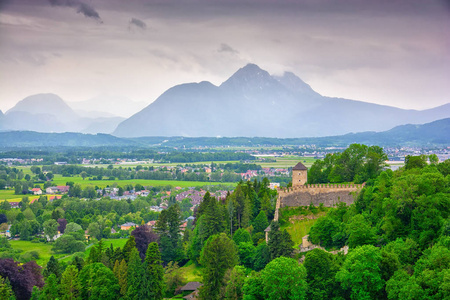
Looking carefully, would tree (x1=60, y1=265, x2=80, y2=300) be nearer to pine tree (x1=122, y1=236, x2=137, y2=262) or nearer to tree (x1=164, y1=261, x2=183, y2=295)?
pine tree (x1=122, y1=236, x2=137, y2=262)

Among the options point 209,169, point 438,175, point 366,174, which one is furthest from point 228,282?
point 209,169

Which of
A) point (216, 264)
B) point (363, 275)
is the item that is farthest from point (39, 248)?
point (363, 275)

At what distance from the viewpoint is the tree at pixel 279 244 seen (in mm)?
38500

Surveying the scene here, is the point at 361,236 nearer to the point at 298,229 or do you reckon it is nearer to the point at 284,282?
the point at 284,282

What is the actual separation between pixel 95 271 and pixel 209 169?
120698 millimetres

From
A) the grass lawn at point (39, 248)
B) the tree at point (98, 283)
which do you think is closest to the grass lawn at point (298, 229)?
the tree at point (98, 283)

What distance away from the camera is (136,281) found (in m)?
37.9

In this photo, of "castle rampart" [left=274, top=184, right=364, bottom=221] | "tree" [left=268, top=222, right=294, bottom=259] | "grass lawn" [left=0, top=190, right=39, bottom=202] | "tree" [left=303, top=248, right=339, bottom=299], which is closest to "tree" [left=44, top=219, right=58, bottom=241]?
"grass lawn" [left=0, top=190, right=39, bottom=202]

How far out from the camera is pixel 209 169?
160 metres

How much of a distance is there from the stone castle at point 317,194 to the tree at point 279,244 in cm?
800

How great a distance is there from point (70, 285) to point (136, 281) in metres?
5.19

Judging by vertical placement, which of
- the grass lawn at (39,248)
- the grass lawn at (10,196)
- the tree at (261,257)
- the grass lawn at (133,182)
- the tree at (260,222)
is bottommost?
the grass lawn at (39,248)

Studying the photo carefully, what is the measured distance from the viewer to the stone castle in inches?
1898

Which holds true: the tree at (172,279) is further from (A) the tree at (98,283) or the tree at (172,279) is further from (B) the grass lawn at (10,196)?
(B) the grass lawn at (10,196)
